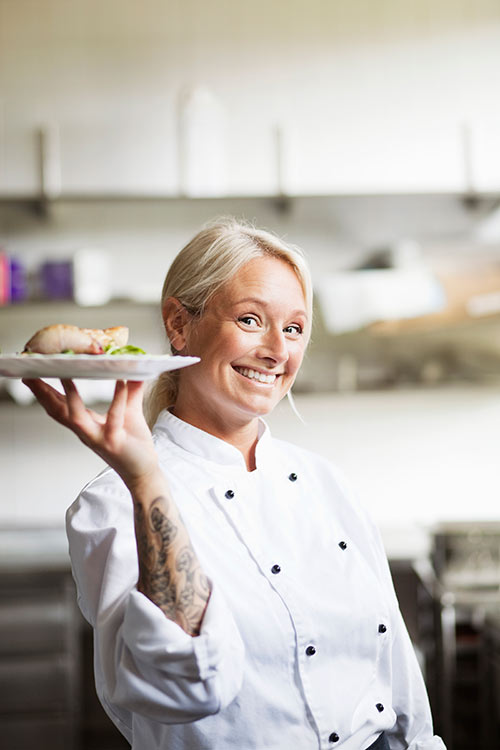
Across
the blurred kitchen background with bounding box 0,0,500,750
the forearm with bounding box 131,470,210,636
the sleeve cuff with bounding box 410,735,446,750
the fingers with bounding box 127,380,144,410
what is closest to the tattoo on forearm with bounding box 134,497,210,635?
the forearm with bounding box 131,470,210,636

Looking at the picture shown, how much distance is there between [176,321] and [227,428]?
19 centimetres

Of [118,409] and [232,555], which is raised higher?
[118,409]

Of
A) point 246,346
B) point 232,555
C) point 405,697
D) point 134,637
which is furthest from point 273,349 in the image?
point 405,697

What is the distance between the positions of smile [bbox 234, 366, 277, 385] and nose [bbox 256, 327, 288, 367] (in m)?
0.02

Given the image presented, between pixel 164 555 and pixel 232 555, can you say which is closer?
pixel 164 555

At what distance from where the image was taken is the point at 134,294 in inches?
135

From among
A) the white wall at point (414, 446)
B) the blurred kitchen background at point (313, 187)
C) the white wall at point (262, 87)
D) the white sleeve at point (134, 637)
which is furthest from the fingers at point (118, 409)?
the white wall at point (262, 87)

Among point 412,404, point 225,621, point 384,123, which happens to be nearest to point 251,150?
point 384,123

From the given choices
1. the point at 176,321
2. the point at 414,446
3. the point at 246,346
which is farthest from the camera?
the point at 414,446

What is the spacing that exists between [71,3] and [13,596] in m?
2.57

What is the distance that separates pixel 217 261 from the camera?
1.22 metres

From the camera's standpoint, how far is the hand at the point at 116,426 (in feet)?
2.84

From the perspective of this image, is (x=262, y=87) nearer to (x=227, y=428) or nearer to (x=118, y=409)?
(x=227, y=428)

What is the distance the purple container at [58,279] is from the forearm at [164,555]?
254 cm
